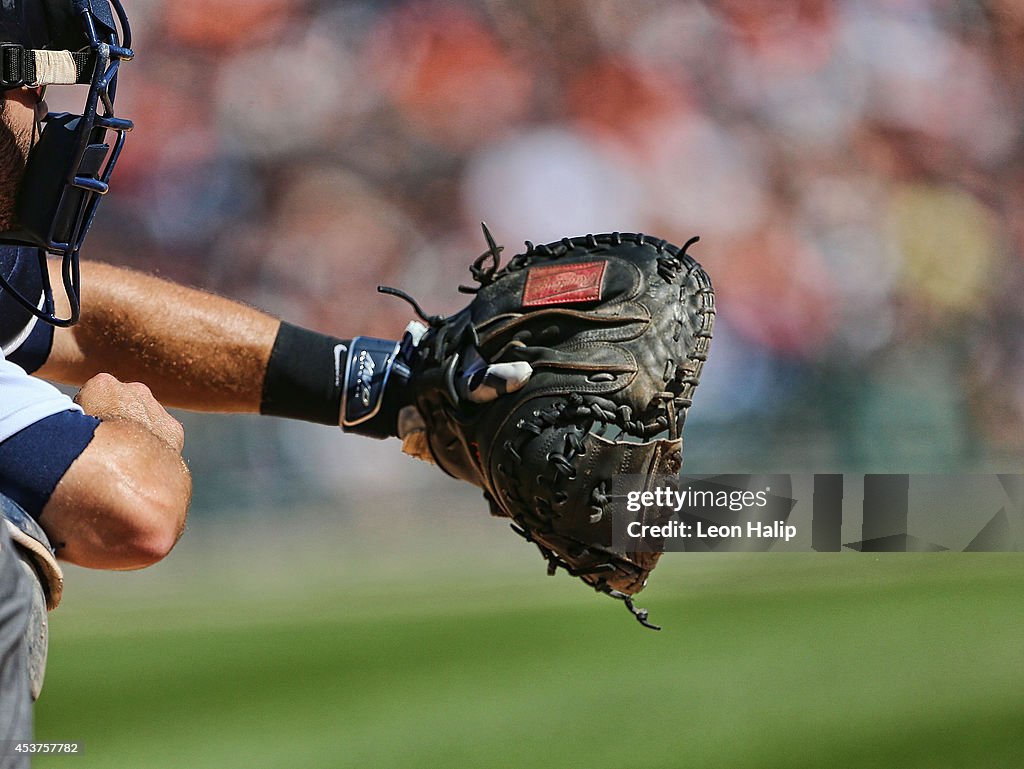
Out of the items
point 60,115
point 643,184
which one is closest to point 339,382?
point 60,115

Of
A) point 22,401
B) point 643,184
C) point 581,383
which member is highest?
point 643,184

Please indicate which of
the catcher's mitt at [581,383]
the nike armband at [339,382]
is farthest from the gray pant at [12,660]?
the nike armband at [339,382]

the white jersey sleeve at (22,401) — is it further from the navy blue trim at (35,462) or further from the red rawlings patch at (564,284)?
the red rawlings patch at (564,284)

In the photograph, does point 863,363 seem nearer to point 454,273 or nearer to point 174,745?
point 454,273

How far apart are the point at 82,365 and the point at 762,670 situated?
7.68 feet

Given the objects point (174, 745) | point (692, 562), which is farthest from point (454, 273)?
point (174, 745)

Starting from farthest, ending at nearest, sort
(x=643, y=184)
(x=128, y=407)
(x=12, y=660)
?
(x=643, y=184) < (x=128, y=407) < (x=12, y=660)

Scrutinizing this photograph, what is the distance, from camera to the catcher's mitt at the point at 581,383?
79.5 inches

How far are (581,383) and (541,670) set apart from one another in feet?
6.46

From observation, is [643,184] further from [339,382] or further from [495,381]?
[495,381]

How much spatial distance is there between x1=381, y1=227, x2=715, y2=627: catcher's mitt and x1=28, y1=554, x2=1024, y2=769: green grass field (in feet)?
4.03

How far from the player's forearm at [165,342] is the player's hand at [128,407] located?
18.0 inches

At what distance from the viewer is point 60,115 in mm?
1818

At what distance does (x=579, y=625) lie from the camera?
14.2 feet
